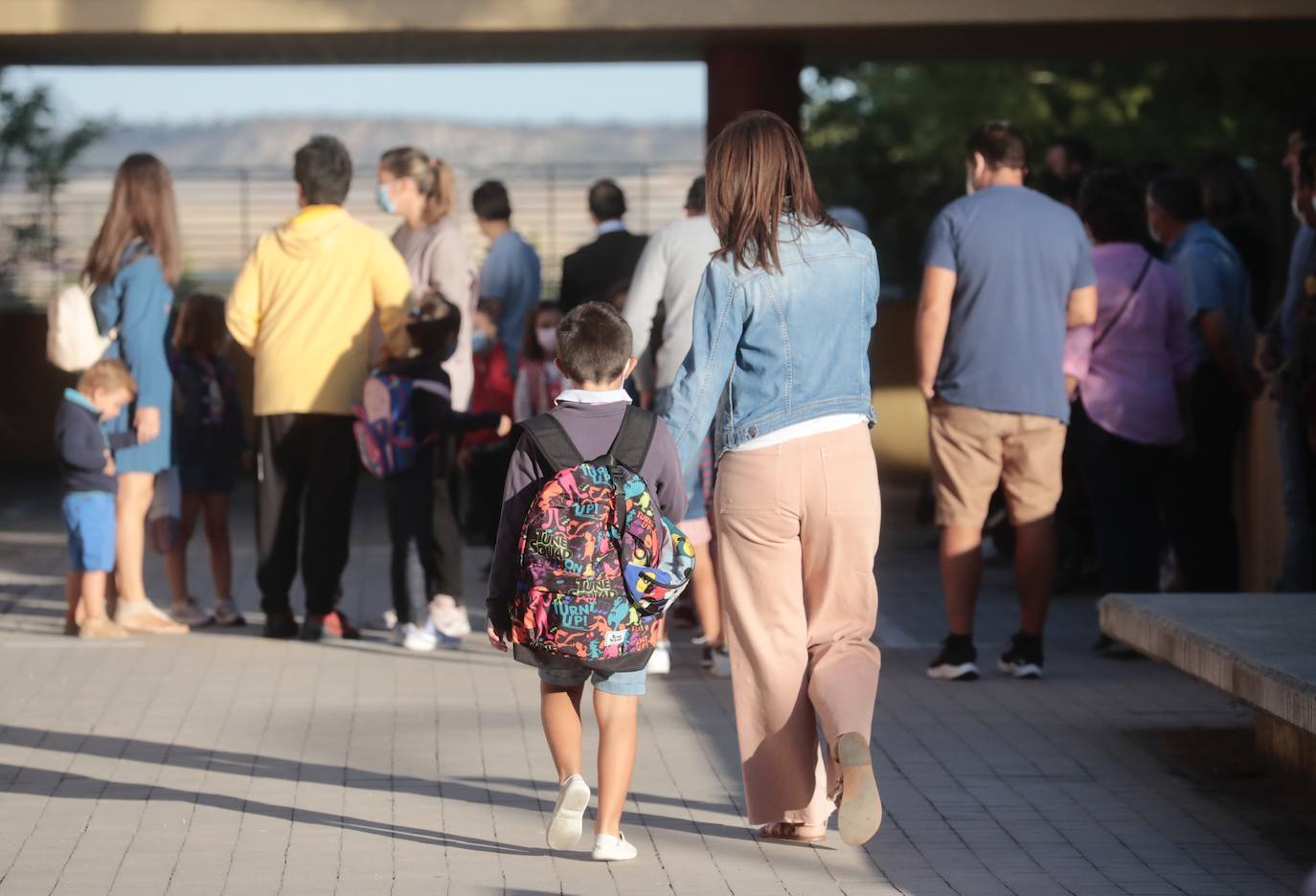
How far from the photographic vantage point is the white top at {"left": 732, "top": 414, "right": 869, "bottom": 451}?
5.60m

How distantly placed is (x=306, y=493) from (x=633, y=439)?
4121 mm

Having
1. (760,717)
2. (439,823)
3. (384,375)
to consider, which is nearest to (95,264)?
(384,375)

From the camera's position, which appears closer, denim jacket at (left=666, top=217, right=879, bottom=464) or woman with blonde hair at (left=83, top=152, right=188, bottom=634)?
denim jacket at (left=666, top=217, right=879, bottom=464)

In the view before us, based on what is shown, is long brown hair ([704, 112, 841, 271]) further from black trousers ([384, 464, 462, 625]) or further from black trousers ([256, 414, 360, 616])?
black trousers ([256, 414, 360, 616])

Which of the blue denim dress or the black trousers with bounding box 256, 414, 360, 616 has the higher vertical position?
the blue denim dress

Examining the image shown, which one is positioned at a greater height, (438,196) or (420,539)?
(438,196)

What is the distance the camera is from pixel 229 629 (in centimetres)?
966

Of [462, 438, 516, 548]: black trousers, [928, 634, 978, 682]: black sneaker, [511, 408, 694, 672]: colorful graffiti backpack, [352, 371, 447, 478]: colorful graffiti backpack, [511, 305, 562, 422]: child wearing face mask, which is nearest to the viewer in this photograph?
[511, 408, 694, 672]: colorful graffiti backpack

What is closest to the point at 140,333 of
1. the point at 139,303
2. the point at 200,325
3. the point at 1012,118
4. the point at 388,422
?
the point at 139,303

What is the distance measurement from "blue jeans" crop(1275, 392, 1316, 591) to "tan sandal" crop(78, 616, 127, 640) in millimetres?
5176

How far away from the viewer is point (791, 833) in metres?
5.70

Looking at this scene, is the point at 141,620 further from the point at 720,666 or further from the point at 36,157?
the point at 36,157

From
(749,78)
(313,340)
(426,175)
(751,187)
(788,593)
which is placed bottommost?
(788,593)

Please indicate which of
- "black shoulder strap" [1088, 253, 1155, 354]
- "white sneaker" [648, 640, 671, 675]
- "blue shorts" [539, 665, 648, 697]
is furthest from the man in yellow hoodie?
"blue shorts" [539, 665, 648, 697]
